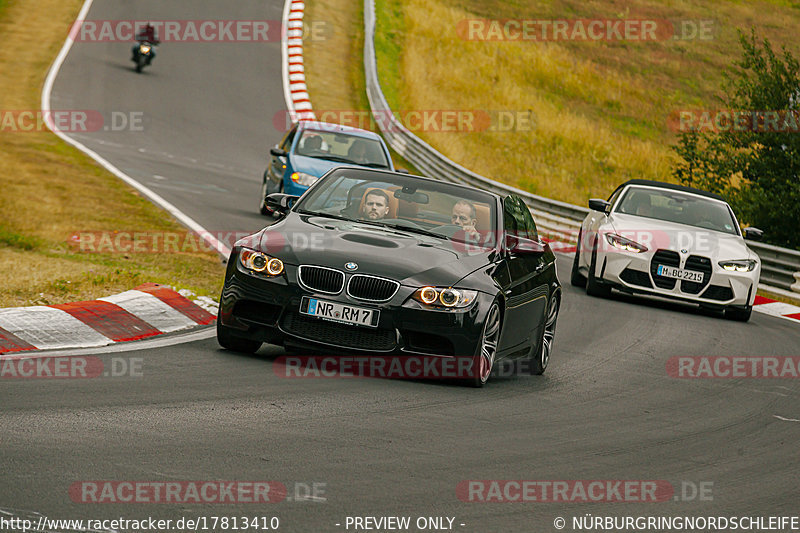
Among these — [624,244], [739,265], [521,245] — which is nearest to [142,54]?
[624,244]

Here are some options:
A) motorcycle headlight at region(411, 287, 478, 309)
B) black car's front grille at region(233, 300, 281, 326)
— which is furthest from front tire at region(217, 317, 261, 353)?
motorcycle headlight at region(411, 287, 478, 309)

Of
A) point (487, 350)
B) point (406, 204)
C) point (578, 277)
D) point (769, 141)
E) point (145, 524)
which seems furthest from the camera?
point (769, 141)

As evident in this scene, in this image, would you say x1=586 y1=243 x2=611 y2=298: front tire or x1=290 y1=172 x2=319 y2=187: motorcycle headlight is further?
→ x1=290 y1=172 x2=319 y2=187: motorcycle headlight

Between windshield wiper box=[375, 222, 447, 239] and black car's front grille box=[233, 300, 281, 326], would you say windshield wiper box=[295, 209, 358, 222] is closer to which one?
windshield wiper box=[375, 222, 447, 239]

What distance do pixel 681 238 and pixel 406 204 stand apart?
7.11 meters

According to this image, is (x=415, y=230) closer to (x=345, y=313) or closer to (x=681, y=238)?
(x=345, y=313)

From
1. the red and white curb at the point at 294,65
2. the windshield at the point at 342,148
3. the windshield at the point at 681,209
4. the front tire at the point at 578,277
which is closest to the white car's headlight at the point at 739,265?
the windshield at the point at 681,209

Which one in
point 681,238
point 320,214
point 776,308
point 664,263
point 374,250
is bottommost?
point 776,308

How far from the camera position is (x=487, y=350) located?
26.9 ft

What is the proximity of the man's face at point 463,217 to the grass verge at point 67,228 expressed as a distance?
2.54 meters

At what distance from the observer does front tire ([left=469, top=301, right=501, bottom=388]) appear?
8.00 m

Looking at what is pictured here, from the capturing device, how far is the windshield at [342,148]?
63.0 feet

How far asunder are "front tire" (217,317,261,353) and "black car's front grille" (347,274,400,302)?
3.04 ft

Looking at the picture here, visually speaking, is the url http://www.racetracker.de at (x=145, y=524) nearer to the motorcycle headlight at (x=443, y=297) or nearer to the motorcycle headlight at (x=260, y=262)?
the motorcycle headlight at (x=443, y=297)
